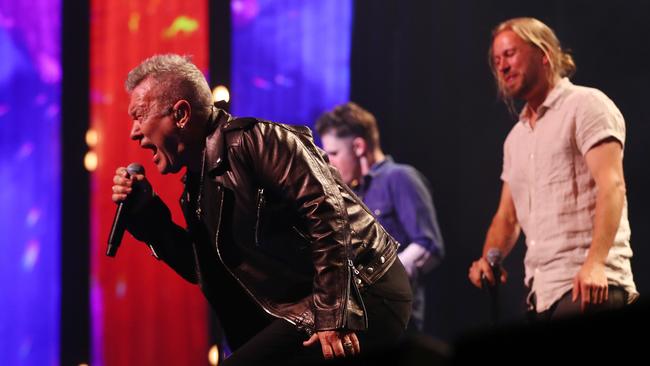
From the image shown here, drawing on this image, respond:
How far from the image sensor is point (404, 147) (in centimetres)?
622

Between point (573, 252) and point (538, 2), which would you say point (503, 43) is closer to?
point (573, 252)

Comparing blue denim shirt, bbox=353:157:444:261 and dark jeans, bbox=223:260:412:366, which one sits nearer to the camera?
dark jeans, bbox=223:260:412:366

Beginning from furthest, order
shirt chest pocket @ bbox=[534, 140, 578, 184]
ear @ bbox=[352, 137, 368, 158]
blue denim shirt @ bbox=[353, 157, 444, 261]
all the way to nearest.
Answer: ear @ bbox=[352, 137, 368, 158]
blue denim shirt @ bbox=[353, 157, 444, 261]
shirt chest pocket @ bbox=[534, 140, 578, 184]

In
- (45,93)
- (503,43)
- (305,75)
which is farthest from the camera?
(305,75)

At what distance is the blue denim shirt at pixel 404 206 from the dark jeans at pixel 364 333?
1.99 meters

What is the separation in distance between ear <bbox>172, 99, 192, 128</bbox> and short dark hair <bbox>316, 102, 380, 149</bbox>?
2.37 meters

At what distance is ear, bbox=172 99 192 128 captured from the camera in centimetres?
279

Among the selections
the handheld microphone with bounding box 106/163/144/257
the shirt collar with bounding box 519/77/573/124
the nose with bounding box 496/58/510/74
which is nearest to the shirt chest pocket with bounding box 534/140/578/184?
the shirt collar with bounding box 519/77/573/124

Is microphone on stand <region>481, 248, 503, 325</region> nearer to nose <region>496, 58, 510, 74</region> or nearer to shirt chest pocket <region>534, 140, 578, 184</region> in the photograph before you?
shirt chest pocket <region>534, 140, 578, 184</region>

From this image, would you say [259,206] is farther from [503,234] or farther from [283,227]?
[503,234]

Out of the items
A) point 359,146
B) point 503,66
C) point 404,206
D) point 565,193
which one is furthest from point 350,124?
point 565,193

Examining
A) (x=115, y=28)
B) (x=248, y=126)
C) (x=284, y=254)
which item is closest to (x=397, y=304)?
(x=284, y=254)

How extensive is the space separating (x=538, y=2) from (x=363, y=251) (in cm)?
353

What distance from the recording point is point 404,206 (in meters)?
4.82
